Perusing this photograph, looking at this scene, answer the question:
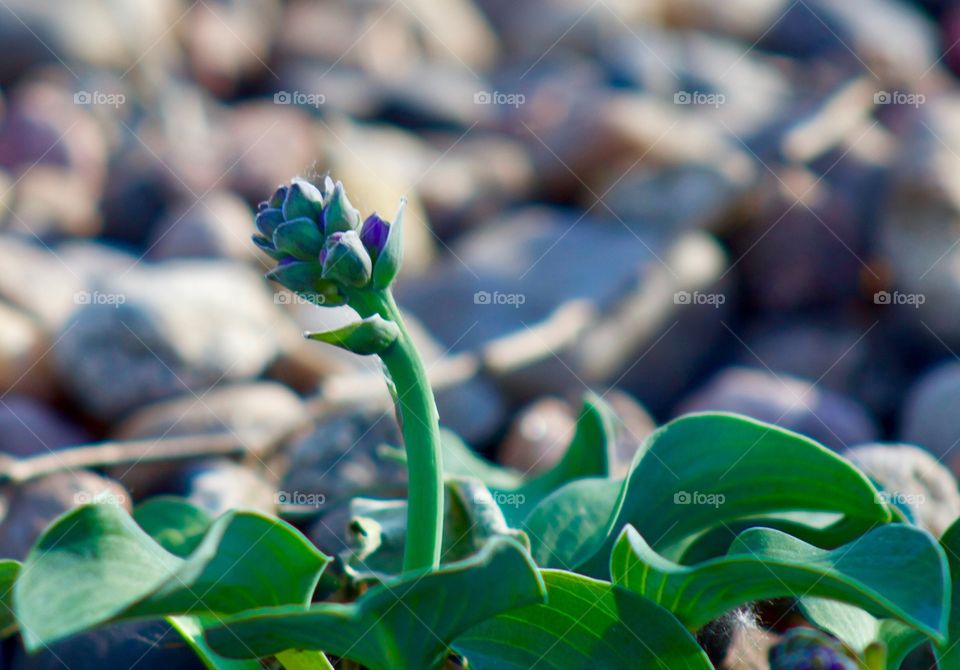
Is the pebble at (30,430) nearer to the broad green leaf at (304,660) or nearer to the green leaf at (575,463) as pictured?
the green leaf at (575,463)

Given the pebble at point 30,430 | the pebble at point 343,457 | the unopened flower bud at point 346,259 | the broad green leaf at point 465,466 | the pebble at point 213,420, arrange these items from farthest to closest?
1. the pebble at point 30,430
2. the pebble at point 213,420
3. the pebble at point 343,457
4. the broad green leaf at point 465,466
5. the unopened flower bud at point 346,259

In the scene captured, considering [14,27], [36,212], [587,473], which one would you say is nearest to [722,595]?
[587,473]

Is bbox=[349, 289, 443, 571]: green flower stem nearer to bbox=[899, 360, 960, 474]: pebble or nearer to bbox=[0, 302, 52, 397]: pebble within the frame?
bbox=[899, 360, 960, 474]: pebble

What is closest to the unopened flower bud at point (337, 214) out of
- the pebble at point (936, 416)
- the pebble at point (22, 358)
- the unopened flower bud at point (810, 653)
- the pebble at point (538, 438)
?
the unopened flower bud at point (810, 653)

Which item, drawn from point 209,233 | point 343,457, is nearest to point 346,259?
point 343,457

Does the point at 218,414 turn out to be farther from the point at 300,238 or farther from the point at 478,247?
the point at 300,238

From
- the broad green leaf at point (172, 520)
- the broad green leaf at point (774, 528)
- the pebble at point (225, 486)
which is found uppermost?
the broad green leaf at point (774, 528)

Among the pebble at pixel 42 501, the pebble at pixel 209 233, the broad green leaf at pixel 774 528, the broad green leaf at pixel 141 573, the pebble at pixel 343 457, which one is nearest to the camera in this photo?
the broad green leaf at pixel 141 573

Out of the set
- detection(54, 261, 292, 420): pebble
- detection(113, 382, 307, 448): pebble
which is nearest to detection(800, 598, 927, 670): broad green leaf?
detection(113, 382, 307, 448): pebble

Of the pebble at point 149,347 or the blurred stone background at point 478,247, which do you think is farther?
the pebble at point 149,347
